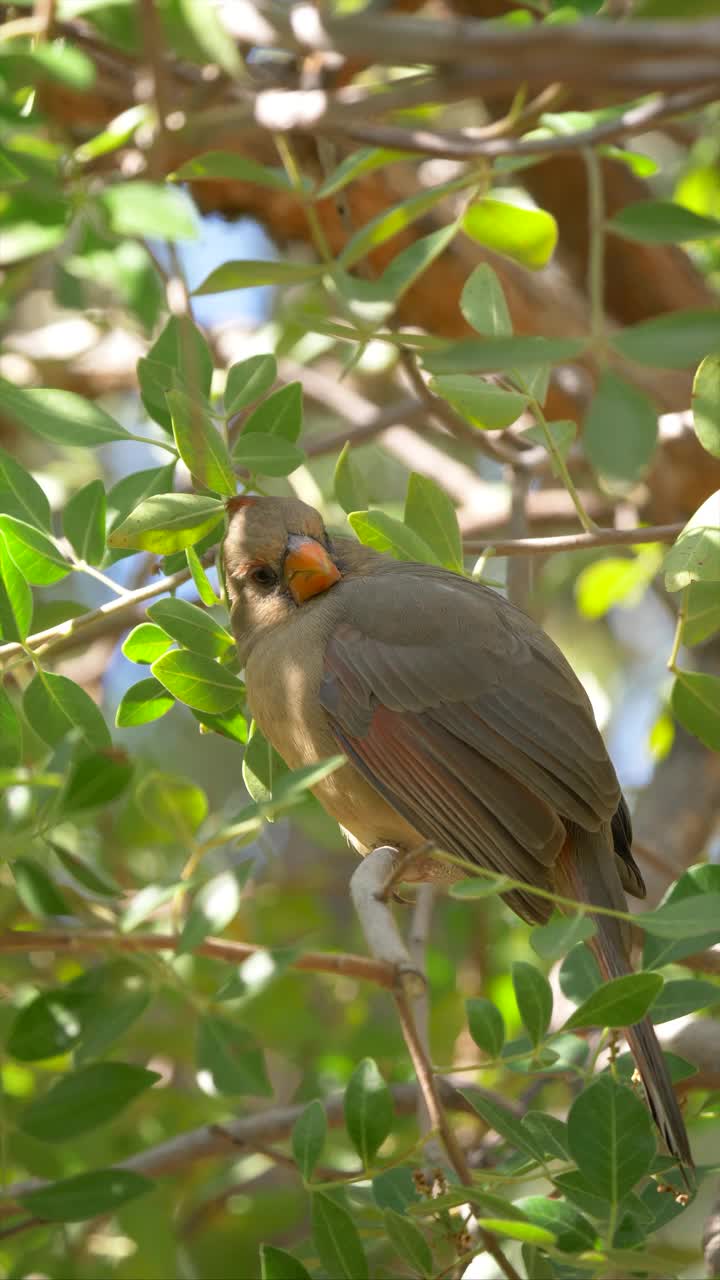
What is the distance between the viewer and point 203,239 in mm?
2654

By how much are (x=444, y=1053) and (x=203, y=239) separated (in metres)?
2.31

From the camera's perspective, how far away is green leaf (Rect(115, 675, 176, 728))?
2.57 meters

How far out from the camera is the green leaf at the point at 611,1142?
1.88 meters

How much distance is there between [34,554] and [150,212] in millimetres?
675

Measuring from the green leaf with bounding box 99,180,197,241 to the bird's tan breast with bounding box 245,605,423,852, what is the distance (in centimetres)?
86

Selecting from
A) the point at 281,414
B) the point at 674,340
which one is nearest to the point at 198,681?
the point at 281,414

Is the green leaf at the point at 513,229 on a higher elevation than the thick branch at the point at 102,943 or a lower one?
higher

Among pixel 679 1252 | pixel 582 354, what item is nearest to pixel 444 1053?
pixel 679 1252

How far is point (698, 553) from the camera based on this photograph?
2166 millimetres

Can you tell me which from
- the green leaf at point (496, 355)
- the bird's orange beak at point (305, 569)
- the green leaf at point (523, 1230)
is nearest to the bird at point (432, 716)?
the bird's orange beak at point (305, 569)

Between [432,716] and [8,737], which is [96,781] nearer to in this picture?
[8,737]

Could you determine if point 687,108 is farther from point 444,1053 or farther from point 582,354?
point 444,1053

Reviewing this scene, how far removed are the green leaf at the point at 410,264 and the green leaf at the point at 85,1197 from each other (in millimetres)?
1524

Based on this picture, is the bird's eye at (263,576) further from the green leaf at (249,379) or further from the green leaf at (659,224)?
the green leaf at (659,224)
